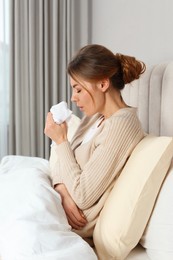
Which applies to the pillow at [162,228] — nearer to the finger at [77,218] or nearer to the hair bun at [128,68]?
the finger at [77,218]

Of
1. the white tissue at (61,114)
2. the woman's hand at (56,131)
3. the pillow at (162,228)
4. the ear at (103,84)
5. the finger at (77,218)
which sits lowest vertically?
the finger at (77,218)

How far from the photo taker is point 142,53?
6.34 feet

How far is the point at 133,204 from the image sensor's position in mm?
1043

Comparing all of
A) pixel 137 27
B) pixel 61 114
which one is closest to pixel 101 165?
pixel 61 114

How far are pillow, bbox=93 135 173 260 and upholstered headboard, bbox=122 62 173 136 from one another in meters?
0.33

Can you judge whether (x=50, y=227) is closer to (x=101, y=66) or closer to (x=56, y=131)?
(x=56, y=131)

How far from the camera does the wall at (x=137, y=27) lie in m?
1.70

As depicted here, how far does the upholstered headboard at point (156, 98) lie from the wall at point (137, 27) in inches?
8.4

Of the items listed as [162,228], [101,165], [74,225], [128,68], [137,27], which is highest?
[137,27]

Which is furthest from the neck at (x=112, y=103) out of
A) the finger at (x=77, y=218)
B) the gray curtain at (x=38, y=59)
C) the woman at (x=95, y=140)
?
the gray curtain at (x=38, y=59)

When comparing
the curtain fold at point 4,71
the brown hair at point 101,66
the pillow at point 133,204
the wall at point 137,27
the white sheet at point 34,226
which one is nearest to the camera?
the white sheet at point 34,226

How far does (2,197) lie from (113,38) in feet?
4.80

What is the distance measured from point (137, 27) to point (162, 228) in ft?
4.27

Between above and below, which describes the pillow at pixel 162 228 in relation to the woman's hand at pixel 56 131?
below
